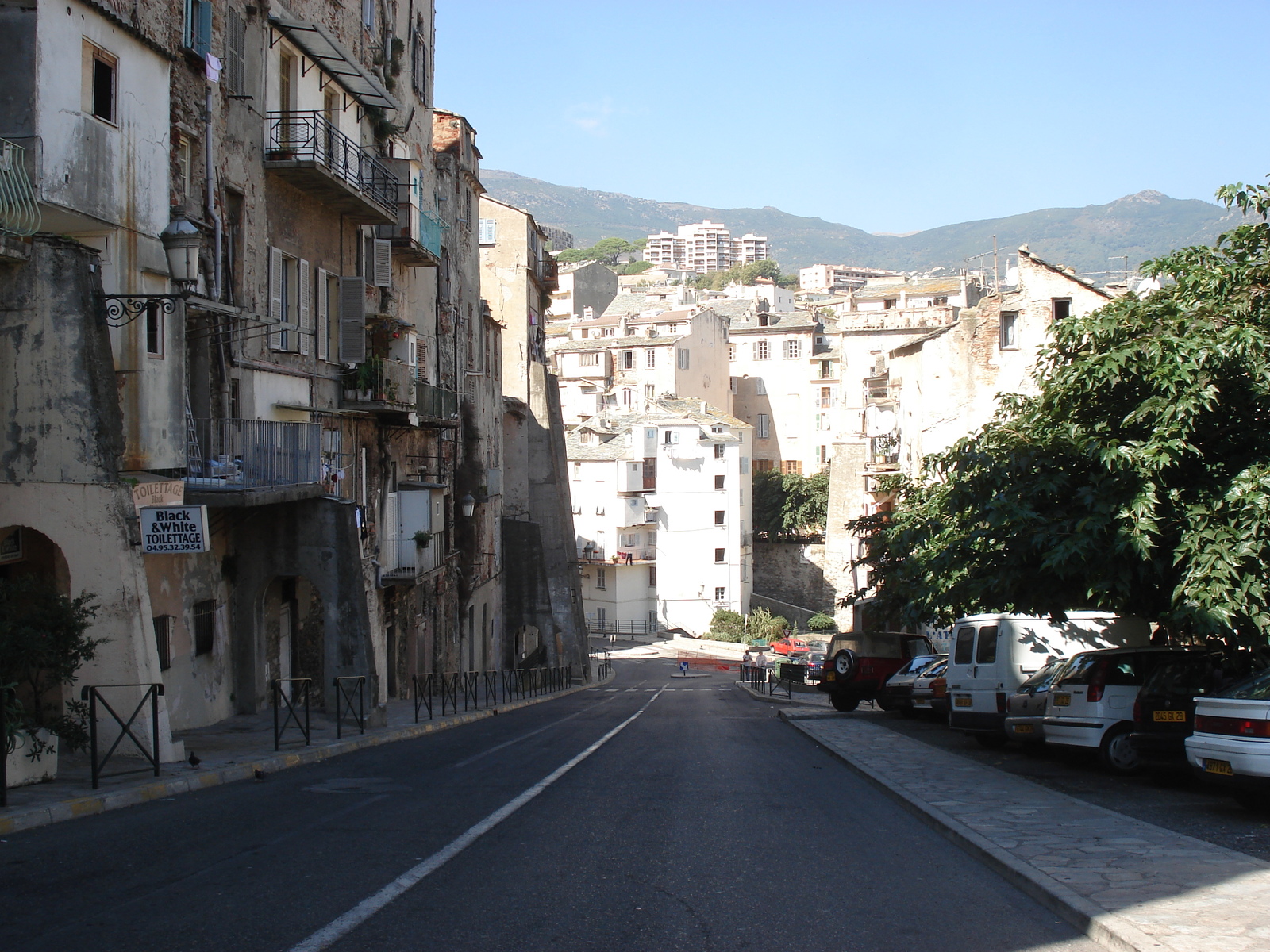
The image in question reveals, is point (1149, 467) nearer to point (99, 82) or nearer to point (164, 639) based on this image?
point (164, 639)

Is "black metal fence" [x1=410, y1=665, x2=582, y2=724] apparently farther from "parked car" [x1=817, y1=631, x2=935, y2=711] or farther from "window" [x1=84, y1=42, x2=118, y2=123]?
"window" [x1=84, y1=42, x2=118, y2=123]

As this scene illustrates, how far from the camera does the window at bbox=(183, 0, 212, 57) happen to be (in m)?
17.4

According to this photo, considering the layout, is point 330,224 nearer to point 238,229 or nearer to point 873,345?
point 238,229

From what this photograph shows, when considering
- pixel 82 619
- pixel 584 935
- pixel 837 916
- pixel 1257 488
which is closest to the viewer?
pixel 584 935

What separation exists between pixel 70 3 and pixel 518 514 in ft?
115

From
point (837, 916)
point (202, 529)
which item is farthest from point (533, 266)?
point (837, 916)

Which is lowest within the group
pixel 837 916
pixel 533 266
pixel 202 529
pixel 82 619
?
pixel 837 916

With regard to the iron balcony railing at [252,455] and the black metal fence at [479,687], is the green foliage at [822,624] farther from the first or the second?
the iron balcony railing at [252,455]

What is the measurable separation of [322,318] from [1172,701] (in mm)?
17123

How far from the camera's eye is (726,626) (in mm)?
76750

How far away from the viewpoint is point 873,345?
79.9m

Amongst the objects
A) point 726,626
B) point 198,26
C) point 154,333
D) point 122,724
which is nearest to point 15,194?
point 154,333

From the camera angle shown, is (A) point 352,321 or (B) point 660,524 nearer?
(A) point 352,321

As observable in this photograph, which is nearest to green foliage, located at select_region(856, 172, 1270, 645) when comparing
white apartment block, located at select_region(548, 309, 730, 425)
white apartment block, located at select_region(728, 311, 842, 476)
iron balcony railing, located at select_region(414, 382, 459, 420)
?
iron balcony railing, located at select_region(414, 382, 459, 420)
